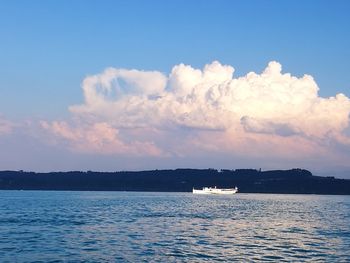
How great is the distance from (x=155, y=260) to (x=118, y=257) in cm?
367

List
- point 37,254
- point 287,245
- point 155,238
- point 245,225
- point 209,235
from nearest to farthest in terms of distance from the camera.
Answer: point 37,254 < point 287,245 < point 155,238 < point 209,235 < point 245,225

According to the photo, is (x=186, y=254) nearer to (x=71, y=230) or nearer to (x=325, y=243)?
(x=325, y=243)

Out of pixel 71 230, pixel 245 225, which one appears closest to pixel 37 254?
pixel 71 230

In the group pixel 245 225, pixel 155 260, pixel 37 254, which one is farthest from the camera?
pixel 245 225

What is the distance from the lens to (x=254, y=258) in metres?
48.4

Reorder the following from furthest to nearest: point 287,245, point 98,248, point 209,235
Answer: point 209,235 < point 287,245 < point 98,248

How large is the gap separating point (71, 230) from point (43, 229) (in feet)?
15.0

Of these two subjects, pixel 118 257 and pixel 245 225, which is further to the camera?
pixel 245 225

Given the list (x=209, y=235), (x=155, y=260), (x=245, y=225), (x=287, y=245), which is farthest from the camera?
(x=245, y=225)

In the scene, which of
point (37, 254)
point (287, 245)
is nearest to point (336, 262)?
point (287, 245)

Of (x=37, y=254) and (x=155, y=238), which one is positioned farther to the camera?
(x=155, y=238)

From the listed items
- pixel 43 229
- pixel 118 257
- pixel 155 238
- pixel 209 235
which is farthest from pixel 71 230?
pixel 118 257

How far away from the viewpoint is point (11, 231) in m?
70.4

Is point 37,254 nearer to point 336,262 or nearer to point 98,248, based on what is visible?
point 98,248
